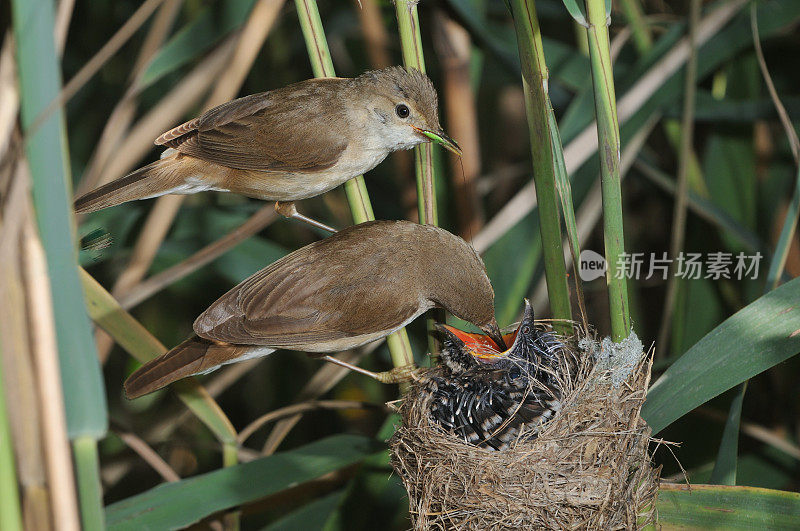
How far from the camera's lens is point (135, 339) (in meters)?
1.36

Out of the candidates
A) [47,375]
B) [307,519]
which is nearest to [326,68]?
[47,375]

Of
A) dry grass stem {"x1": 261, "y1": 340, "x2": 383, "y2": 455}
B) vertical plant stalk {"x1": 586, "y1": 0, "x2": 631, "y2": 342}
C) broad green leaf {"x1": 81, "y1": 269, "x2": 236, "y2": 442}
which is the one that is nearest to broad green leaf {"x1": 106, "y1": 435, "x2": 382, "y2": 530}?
broad green leaf {"x1": 81, "y1": 269, "x2": 236, "y2": 442}

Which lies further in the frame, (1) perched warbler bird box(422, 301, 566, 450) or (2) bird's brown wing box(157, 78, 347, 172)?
(1) perched warbler bird box(422, 301, 566, 450)

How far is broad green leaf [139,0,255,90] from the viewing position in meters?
1.45

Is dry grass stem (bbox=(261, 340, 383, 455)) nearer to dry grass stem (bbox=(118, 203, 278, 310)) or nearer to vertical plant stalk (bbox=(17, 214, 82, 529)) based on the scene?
dry grass stem (bbox=(118, 203, 278, 310))

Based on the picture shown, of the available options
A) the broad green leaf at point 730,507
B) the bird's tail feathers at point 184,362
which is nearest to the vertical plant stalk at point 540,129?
the broad green leaf at point 730,507

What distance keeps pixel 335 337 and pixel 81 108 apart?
1790 millimetres

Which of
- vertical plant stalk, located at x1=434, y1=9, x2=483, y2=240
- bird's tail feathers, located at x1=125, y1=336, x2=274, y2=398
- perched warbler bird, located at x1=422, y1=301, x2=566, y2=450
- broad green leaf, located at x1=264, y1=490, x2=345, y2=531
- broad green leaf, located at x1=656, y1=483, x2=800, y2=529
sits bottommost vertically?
broad green leaf, located at x1=264, y1=490, x2=345, y2=531

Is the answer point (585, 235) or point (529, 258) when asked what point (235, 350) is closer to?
point (529, 258)

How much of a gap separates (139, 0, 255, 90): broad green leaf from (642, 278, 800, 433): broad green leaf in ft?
3.74

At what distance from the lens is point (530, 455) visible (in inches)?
57.9

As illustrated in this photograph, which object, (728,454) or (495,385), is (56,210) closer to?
(495,385)

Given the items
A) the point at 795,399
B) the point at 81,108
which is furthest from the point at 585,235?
the point at 81,108

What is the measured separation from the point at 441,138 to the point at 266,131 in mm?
318
